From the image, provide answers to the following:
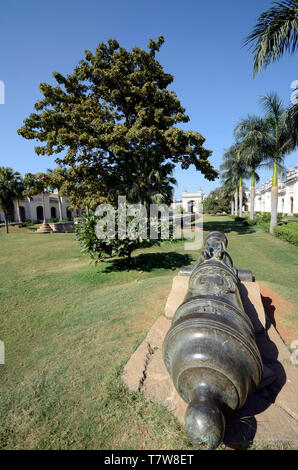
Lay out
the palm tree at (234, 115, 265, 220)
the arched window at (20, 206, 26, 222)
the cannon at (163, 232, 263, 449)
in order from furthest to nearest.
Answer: the arched window at (20, 206, 26, 222), the palm tree at (234, 115, 265, 220), the cannon at (163, 232, 263, 449)

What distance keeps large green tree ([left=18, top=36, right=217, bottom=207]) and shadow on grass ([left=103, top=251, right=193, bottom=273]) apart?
235 inches

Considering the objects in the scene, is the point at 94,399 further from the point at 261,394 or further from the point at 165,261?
the point at 165,261

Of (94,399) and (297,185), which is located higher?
(297,185)

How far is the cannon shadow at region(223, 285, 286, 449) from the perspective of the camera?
6.11ft

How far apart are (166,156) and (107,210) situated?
968cm

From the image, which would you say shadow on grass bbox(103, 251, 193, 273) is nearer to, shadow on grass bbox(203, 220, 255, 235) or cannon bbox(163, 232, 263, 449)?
cannon bbox(163, 232, 263, 449)

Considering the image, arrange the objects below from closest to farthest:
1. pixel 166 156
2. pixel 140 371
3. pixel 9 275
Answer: pixel 140 371 < pixel 9 275 < pixel 166 156

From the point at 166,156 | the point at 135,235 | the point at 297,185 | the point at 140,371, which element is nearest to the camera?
the point at 140,371

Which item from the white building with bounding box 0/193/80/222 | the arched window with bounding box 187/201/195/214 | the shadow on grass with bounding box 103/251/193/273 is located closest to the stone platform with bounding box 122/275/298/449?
the shadow on grass with bounding box 103/251/193/273

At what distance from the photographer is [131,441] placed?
1.98m

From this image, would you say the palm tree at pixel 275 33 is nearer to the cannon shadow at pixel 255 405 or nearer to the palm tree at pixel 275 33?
the palm tree at pixel 275 33

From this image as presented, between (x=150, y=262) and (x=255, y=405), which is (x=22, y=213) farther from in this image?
(x=255, y=405)

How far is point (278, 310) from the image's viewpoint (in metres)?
4.60

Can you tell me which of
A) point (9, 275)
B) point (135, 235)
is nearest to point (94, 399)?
point (135, 235)
